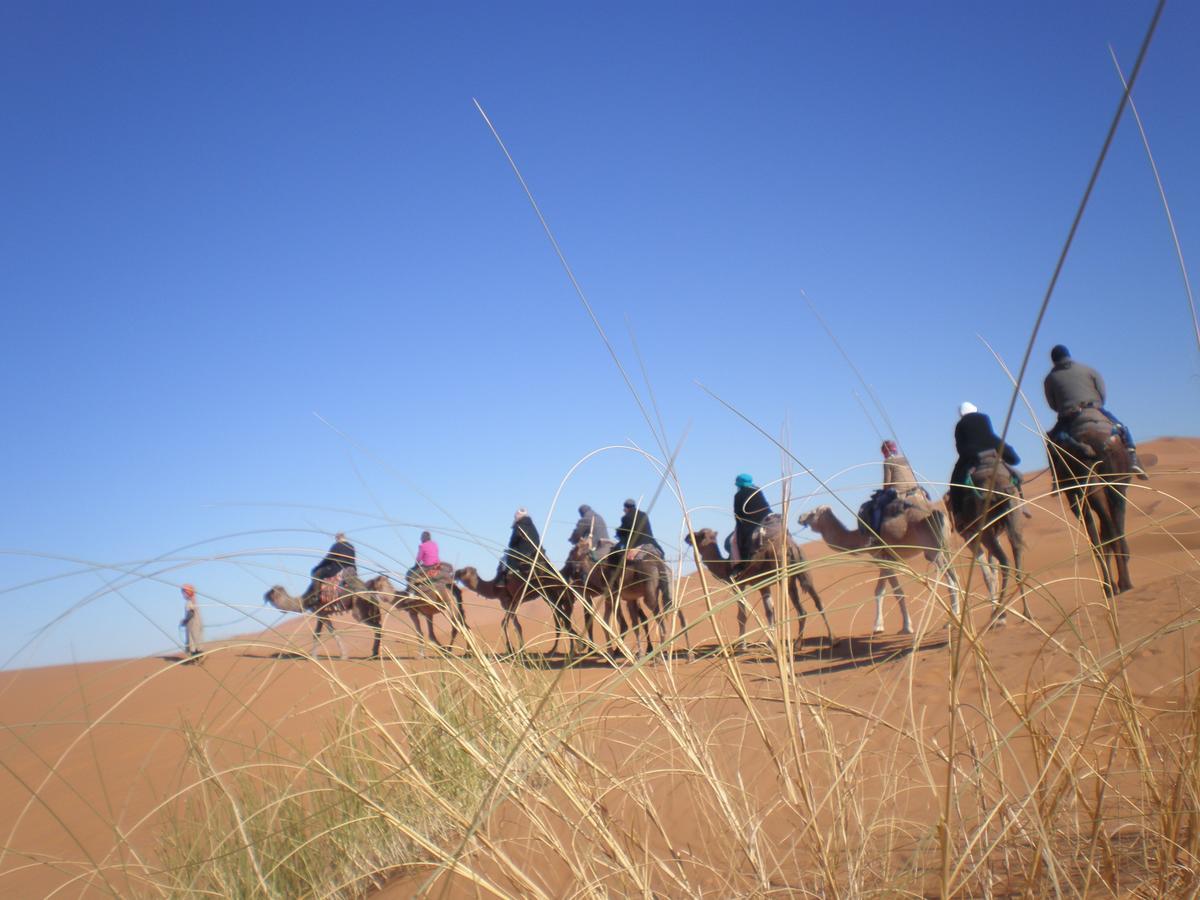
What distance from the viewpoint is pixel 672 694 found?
6.70 ft

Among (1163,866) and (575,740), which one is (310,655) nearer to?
(575,740)

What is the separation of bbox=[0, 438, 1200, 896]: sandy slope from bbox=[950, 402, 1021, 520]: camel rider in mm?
1026

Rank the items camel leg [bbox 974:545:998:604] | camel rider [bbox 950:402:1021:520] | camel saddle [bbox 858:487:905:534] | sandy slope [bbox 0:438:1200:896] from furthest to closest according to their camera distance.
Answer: camel saddle [bbox 858:487:905:534]
camel rider [bbox 950:402:1021:520]
sandy slope [bbox 0:438:1200:896]
camel leg [bbox 974:545:998:604]

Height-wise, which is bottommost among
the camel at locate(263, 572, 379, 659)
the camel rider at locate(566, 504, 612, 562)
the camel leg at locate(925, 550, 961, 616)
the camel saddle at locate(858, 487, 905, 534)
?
the camel leg at locate(925, 550, 961, 616)

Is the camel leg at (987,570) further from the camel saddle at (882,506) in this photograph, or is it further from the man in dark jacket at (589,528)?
the man in dark jacket at (589,528)

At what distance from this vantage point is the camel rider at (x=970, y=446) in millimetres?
8000

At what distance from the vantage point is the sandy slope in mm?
2145

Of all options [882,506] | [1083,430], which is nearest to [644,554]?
[1083,430]

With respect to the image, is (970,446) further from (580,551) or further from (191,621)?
(191,621)

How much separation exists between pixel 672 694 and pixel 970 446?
7.02 metres

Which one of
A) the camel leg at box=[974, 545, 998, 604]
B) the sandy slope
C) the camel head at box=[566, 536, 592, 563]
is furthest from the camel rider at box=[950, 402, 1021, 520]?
the camel head at box=[566, 536, 592, 563]

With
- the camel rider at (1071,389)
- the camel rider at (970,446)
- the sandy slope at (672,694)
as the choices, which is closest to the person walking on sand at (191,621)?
the sandy slope at (672,694)

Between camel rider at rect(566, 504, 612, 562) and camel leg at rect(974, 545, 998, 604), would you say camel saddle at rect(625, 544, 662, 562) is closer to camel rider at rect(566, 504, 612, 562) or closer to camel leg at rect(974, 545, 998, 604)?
camel leg at rect(974, 545, 998, 604)

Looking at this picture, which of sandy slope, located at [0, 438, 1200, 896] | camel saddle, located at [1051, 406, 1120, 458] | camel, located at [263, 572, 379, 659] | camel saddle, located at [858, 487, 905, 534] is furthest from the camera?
camel saddle, located at [858, 487, 905, 534]
